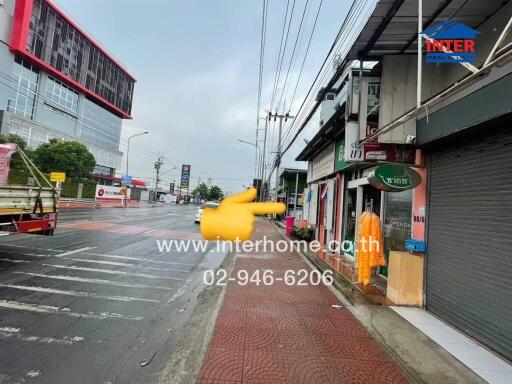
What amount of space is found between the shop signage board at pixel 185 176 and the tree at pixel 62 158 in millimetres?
51547

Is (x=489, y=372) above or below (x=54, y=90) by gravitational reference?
below

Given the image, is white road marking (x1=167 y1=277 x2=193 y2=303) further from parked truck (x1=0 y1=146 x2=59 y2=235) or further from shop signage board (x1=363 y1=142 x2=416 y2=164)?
shop signage board (x1=363 y1=142 x2=416 y2=164)

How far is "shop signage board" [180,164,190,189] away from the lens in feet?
305

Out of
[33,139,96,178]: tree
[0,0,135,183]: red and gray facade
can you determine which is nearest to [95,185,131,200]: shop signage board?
[33,139,96,178]: tree

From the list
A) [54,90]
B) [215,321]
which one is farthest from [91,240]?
[54,90]

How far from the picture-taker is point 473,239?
5184mm

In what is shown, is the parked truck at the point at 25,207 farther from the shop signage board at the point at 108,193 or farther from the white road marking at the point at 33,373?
the shop signage board at the point at 108,193

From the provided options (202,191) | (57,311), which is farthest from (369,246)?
(202,191)

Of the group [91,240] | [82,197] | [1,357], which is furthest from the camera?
[82,197]

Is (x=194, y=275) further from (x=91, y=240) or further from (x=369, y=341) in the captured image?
(x=91, y=240)

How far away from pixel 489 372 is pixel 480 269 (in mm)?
1562

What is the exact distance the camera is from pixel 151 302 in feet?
19.7

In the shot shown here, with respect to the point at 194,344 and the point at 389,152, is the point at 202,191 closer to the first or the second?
the point at 389,152

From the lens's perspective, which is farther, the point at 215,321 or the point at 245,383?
the point at 215,321
